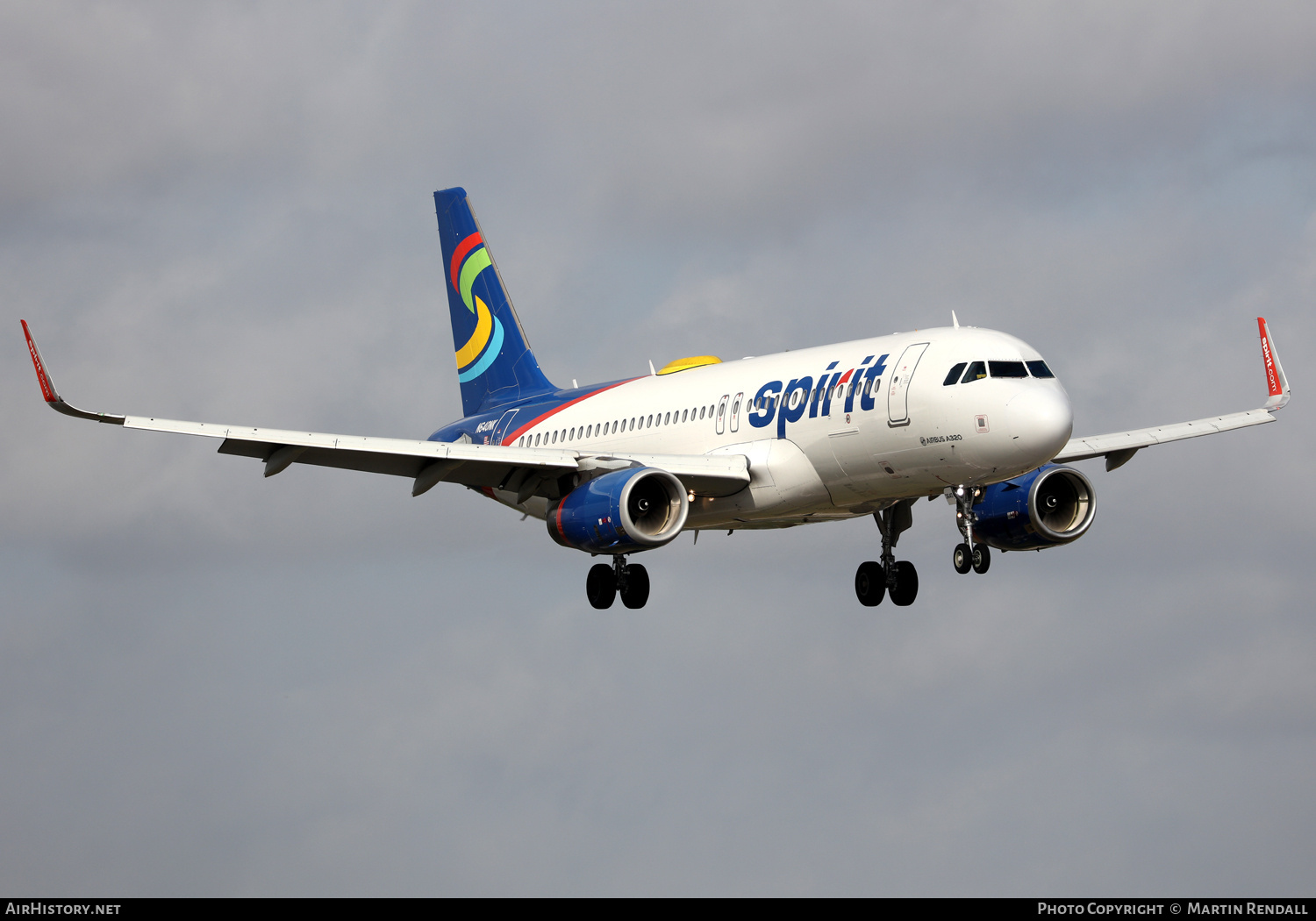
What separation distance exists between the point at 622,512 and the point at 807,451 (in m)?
4.47

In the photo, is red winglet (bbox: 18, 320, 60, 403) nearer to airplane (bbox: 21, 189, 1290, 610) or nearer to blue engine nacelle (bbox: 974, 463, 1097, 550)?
airplane (bbox: 21, 189, 1290, 610)

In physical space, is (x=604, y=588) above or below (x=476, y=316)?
below

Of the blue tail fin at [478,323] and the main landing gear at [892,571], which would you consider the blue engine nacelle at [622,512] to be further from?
A: the blue tail fin at [478,323]

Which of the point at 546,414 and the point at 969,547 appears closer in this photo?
the point at 969,547

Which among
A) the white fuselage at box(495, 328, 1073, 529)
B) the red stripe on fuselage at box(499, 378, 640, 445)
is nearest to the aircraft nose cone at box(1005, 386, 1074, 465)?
the white fuselage at box(495, 328, 1073, 529)

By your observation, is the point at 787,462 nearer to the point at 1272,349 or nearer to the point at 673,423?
the point at 673,423

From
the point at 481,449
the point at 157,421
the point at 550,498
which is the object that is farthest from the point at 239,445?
the point at 550,498

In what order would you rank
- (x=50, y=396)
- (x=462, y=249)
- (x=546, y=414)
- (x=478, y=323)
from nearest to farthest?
(x=50, y=396) < (x=546, y=414) < (x=478, y=323) < (x=462, y=249)

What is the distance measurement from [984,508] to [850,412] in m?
6.11

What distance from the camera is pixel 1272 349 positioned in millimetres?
39281

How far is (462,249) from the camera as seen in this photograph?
177ft

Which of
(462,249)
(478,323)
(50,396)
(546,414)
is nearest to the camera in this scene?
(50,396)

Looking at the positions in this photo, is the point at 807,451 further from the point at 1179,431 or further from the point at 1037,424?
the point at 1179,431

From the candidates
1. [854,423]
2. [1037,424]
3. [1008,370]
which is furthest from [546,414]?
[1037,424]
